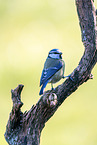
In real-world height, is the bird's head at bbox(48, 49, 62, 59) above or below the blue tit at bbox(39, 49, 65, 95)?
above

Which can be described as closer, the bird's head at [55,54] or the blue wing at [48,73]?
the blue wing at [48,73]

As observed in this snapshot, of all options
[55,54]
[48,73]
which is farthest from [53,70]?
[55,54]

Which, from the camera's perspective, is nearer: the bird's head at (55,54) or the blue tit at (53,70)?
the blue tit at (53,70)

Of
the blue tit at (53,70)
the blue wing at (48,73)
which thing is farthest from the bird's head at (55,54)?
the blue wing at (48,73)

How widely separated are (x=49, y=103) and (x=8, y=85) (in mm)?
5655

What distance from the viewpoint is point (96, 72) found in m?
9.84

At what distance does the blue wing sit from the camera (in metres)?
4.48

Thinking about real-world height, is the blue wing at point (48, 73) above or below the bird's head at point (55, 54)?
below

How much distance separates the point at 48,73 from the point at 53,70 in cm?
17

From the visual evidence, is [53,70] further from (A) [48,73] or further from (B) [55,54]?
(B) [55,54]

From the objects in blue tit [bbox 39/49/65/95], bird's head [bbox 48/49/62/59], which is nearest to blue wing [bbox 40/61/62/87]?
blue tit [bbox 39/49/65/95]

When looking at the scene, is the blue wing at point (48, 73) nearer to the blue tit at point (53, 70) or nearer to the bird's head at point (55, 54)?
the blue tit at point (53, 70)

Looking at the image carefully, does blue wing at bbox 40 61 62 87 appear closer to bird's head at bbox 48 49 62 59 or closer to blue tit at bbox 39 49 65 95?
blue tit at bbox 39 49 65 95

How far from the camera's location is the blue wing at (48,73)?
4.48 meters
